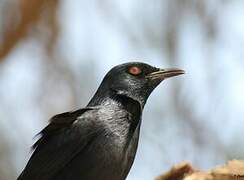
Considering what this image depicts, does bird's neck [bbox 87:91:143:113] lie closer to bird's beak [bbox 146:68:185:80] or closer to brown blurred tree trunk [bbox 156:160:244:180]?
bird's beak [bbox 146:68:185:80]

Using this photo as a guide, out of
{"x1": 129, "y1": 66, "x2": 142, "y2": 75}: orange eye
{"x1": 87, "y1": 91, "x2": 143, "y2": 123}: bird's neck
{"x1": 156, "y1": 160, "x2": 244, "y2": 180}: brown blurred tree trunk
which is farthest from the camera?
{"x1": 129, "y1": 66, "x2": 142, "y2": 75}: orange eye

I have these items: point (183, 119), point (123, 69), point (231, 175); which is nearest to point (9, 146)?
point (183, 119)

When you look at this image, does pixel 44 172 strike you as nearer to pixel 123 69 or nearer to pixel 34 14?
pixel 123 69

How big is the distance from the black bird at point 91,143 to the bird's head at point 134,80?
109 millimetres

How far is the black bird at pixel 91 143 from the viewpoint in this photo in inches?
213

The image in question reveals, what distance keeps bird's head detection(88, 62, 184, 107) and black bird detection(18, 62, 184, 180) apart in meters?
0.11

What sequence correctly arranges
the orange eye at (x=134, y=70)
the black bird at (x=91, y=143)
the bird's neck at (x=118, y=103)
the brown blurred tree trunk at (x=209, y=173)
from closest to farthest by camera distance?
the brown blurred tree trunk at (x=209, y=173) → the black bird at (x=91, y=143) → the bird's neck at (x=118, y=103) → the orange eye at (x=134, y=70)

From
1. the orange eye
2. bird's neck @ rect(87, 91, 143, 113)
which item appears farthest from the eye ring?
bird's neck @ rect(87, 91, 143, 113)

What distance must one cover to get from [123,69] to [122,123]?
76cm

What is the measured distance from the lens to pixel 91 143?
5.53m

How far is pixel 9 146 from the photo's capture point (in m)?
9.75

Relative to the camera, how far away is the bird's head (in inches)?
241

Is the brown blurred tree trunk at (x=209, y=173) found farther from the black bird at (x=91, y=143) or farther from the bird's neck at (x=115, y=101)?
the bird's neck at (x=115, y=101)

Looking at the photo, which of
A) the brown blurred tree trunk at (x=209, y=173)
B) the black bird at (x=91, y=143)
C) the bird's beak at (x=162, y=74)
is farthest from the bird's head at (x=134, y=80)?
the brown blurred tree trunk at (x=209, y=173)
